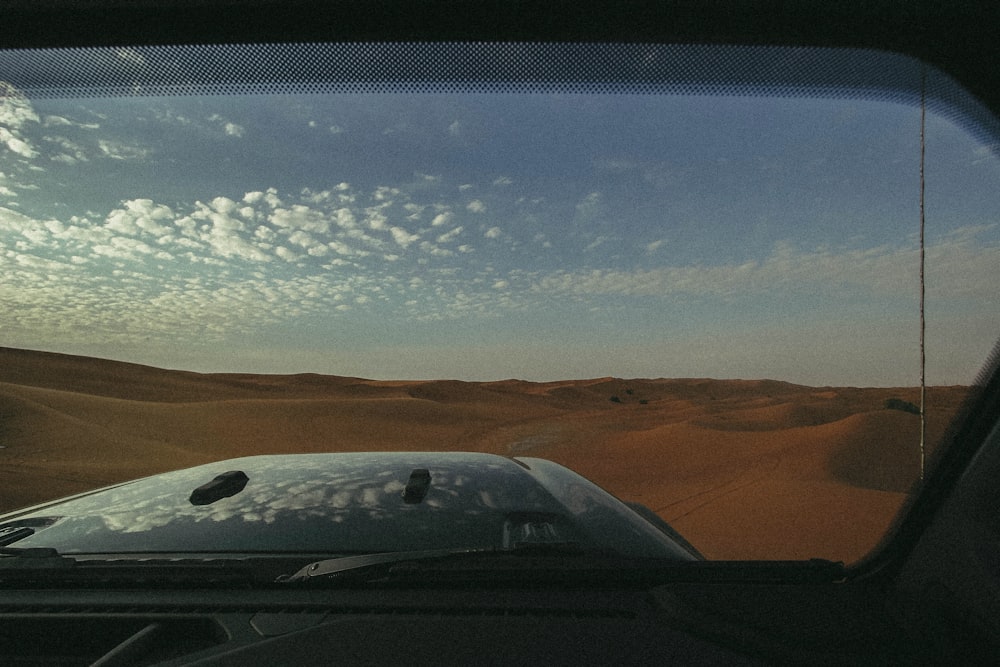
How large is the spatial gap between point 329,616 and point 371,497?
882 millimetres

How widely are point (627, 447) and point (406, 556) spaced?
16068 mm

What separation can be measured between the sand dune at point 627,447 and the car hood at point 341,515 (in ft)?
5.41

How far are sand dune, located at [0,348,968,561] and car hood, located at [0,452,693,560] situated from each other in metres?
1.65

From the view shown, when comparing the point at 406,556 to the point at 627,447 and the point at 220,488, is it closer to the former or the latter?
the point at 220,488

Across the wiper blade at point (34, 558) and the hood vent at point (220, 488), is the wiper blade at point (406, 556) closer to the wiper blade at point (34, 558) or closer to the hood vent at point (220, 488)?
the wiper blade at point (34, 558)

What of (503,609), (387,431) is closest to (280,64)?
(503,609)

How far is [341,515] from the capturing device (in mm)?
2338

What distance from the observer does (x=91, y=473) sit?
11.3 meters

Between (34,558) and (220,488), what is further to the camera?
(220,488)

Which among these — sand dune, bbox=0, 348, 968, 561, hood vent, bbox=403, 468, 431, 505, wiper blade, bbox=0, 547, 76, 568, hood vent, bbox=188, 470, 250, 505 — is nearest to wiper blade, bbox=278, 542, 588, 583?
hood vent, bbox=403, 468, 431, 505

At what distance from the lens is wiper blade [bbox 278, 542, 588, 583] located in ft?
6.02

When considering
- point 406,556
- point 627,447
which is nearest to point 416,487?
point 406,556

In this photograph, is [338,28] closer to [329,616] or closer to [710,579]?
[329,616]

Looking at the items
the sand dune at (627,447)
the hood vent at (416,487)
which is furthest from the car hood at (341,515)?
the sand dune at (627,447)
